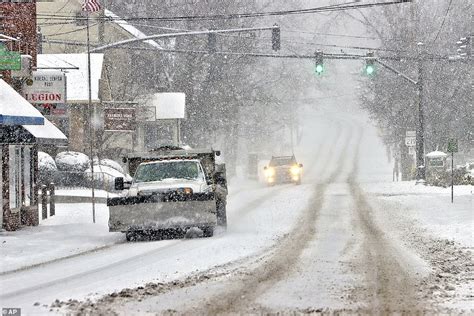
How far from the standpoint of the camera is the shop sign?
2463cm

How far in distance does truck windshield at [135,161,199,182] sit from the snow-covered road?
5.78ft

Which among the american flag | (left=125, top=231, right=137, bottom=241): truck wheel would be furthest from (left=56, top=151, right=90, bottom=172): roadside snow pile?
(left=125, top=231, right=137, bottom=241): truck wheel

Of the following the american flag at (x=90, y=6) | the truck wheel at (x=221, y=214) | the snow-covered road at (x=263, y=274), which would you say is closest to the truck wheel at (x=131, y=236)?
the snow-covered road at (x=263, y=274)

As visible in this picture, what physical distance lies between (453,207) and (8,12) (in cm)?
1551

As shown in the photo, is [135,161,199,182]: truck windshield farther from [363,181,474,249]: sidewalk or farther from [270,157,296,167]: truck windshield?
[270,157,296,167]: truck windshield

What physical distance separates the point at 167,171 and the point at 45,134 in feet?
16.4

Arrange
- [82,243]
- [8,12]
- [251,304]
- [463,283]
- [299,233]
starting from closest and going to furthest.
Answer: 1. [251,304]
2. [463,283]
3. [82,243]
4. [299,233]
5. [8,12]

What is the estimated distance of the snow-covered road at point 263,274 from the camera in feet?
34.6

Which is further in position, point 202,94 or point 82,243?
point 202,94

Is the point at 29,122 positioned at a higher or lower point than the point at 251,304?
higher

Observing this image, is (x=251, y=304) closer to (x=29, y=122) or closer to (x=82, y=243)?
(x=82, y=243)

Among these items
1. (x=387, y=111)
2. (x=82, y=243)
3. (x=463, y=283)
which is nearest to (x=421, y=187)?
(x=387, y=111)

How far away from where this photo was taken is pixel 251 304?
10406 mm

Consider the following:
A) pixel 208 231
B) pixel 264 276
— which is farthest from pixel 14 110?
pixel 264 276
